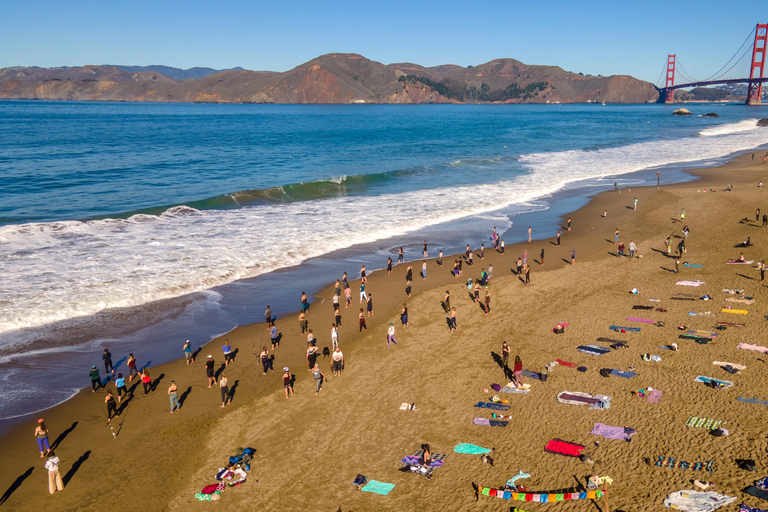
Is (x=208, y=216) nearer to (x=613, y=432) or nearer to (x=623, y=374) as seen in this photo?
(x=623, y=374)

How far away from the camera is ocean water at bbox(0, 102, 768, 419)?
22781 mm

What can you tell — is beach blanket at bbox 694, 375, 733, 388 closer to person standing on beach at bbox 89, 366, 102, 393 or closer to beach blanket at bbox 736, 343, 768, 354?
beach blanket at bbox 736, 343, 768, 354

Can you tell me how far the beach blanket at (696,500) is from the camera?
11461mm

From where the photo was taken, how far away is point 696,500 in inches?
462

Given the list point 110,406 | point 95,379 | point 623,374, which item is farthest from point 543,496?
point 95,379

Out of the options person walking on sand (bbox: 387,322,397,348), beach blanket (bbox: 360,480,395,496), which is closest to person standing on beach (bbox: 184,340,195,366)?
person walking on sand (bbox: 387,322,397,348)

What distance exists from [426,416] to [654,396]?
7.30 metres

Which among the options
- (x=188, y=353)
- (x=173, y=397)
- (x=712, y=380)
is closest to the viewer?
(x=173, y=397)

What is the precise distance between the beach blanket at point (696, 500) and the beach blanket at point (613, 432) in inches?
89.4

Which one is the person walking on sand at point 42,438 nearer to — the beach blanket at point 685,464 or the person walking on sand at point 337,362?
the person walking on sand at point 337,362

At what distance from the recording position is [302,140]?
10456cm

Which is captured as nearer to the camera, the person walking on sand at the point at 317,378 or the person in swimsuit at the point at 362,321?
the person walking on sand at the point at 317,378

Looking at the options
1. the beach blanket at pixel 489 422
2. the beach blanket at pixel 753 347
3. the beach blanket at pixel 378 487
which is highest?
the beach blanket at pixel 753 347

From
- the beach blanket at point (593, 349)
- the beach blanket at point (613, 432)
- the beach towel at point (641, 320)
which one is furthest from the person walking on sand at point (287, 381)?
the beach towel at point (641, 320)
